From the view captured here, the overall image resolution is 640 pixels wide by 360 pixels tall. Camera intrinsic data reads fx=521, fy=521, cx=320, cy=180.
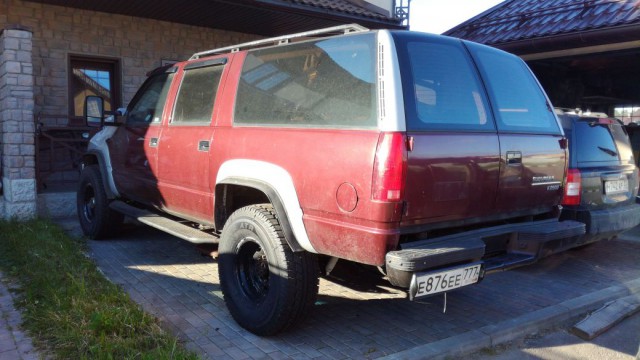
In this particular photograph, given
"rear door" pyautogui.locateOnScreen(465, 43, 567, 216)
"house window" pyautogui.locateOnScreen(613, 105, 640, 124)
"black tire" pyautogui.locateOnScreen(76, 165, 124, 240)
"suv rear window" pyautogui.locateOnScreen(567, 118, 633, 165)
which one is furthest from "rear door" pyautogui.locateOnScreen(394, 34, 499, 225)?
"house window" pyautogui.locateOnScreen(613, 105, 640, 124)

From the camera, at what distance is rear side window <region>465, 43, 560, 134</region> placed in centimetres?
374

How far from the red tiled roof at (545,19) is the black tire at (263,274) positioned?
6413mm

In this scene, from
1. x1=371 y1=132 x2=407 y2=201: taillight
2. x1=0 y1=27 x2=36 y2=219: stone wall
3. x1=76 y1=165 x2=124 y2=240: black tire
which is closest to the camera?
x1=371 y1=132 x2=407 y2=201: taillight

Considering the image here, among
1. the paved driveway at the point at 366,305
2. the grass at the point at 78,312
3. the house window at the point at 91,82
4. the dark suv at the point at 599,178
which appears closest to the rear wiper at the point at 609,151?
the dark suv at the point at 599,178

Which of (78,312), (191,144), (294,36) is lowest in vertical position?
(78,312)

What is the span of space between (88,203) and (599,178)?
5.91 meters

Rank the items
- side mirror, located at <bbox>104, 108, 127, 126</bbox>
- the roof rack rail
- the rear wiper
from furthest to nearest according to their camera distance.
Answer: side mirror, located at <bbox>104, 108, 127, 126</bbox>
the rear wiper
the roof rack rail

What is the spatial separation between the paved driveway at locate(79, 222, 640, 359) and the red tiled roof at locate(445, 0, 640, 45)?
145 inches

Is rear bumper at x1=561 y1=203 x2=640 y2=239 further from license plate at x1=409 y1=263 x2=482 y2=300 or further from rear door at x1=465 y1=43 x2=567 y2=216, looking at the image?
license plate at x1=409 y1=263 x2=482 y2=300

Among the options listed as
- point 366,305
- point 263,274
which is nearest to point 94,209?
point 263,274

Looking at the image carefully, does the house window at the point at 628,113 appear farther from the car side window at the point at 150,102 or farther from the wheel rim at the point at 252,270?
the wheel rim at the point at 252,270

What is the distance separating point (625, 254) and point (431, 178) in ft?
15.2

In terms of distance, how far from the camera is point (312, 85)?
3.53 m

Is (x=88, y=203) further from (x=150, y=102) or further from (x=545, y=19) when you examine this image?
(x=545, y=19)
